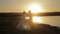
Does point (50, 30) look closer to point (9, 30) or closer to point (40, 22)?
point (40, 22)

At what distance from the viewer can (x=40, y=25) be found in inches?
57.4

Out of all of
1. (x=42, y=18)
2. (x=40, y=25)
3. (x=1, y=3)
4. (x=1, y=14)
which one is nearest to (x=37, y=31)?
(x=40, y=25)

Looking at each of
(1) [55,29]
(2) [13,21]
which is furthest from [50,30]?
(2) [13,21]

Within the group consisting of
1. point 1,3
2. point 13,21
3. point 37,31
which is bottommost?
point 37,31

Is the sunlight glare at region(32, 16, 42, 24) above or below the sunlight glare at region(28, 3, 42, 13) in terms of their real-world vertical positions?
below

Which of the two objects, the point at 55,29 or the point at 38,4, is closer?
the point at 55,29

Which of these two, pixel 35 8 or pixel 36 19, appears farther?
pixel 35 8

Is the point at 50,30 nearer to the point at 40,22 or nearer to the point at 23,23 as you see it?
the point at 40,22

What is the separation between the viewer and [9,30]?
1.46m

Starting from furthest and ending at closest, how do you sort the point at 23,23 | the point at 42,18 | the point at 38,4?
the point at 38,4, the point at 42,18, the point at 23,23

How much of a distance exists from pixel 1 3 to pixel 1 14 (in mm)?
441

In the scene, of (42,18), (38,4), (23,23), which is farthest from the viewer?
(38,4)

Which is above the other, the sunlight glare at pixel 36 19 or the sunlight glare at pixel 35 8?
the sunlight glare at pixel 35 8

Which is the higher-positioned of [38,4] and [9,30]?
[38,4]
